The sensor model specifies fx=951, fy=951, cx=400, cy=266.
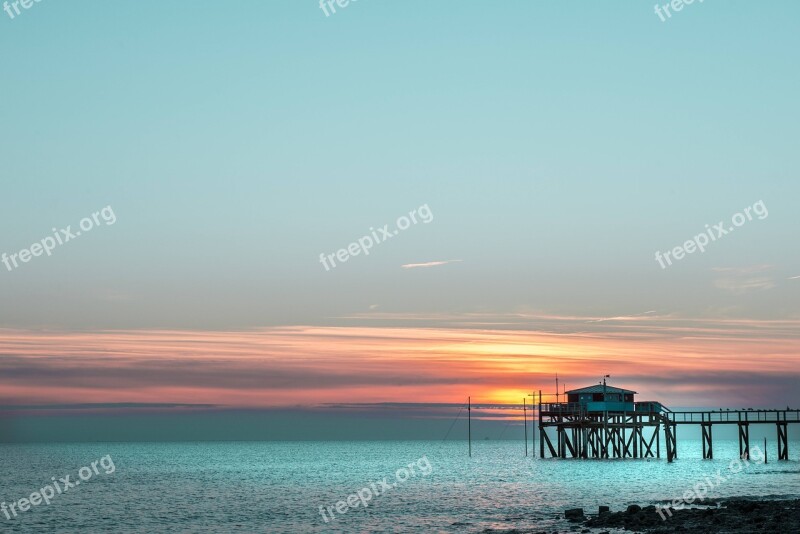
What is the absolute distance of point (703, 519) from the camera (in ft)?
160

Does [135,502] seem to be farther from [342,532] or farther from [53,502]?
[342,532]

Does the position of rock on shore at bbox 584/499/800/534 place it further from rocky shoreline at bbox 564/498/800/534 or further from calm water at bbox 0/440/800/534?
calm water at bbox 0/440/800/534

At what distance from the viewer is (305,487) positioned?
95.1 m

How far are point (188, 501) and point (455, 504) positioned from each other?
23438 millimetres

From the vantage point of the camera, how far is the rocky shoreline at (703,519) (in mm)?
44794

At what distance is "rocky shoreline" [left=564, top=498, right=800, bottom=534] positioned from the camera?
4479cm

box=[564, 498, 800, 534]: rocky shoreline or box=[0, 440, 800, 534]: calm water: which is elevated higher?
box=[564, 498, 800, 534]: rocky shoreline
